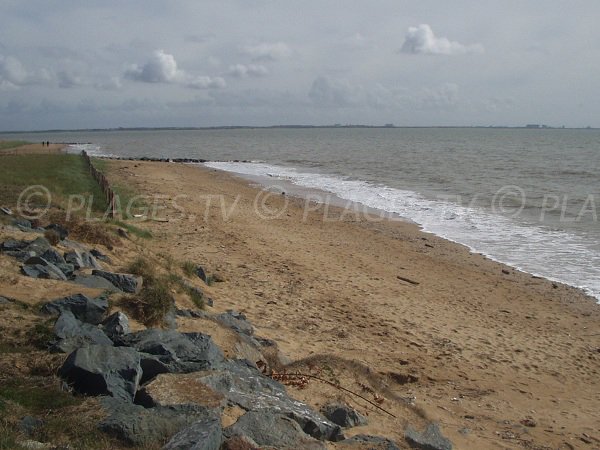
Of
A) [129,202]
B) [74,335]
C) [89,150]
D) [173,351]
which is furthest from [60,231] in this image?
[89,150]

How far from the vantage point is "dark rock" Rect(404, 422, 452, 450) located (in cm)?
520

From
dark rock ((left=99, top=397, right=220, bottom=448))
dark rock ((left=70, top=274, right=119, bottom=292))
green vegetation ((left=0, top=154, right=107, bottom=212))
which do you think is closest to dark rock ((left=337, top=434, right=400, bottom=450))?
dark rock ((left=99, top=397, right=220, bottom=448))

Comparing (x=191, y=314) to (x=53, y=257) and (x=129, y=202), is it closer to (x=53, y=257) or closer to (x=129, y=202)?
(x=53, y=257)

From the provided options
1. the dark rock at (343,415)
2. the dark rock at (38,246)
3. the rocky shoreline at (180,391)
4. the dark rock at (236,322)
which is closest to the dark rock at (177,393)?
the rocky shoreline at (180,391)

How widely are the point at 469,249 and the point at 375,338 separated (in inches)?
322

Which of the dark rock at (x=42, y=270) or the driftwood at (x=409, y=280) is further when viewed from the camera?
the driftwood at (x=409, y=280)

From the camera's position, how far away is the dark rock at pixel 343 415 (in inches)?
210

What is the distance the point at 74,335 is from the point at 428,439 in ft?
11.6

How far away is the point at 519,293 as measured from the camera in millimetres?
11773

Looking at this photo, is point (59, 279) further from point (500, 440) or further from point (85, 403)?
point (500, 440)

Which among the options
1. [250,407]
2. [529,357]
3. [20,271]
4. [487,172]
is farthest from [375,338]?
[487,172]

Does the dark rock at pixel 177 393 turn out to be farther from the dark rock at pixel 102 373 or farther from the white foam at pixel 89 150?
the white foam at pixel 89 150

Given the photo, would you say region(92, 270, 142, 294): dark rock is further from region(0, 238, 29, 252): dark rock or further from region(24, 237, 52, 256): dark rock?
region(0, 238, 29, 252): dark rock

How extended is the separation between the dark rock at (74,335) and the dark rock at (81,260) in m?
3.00
